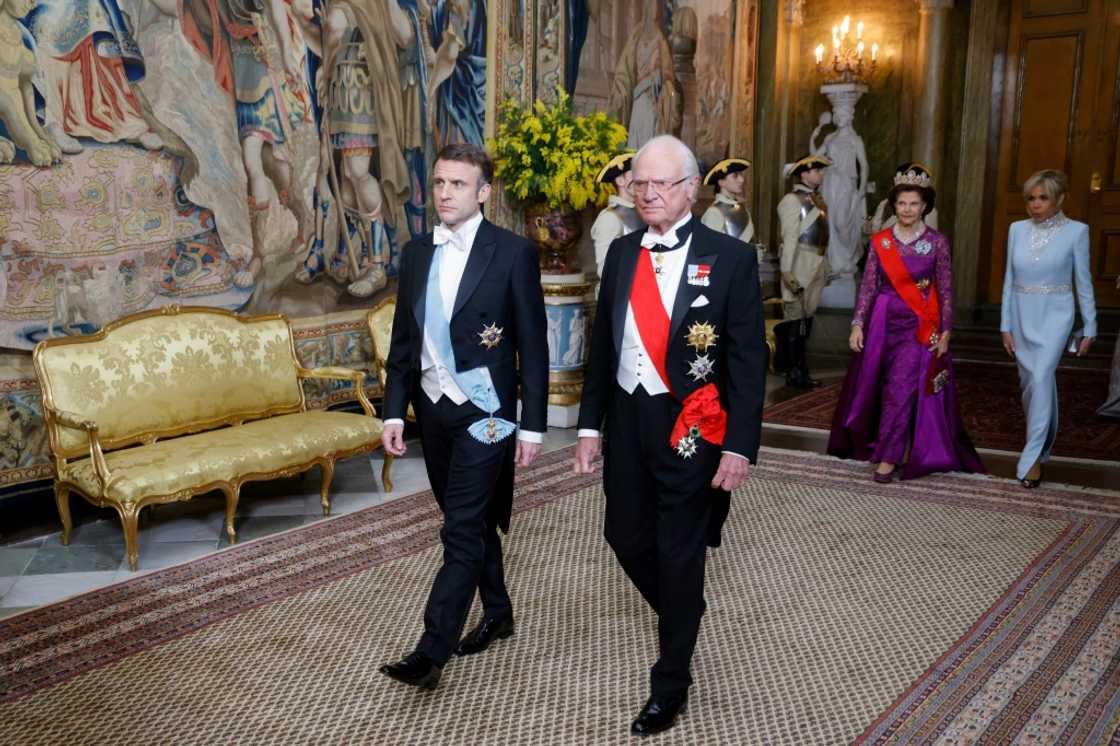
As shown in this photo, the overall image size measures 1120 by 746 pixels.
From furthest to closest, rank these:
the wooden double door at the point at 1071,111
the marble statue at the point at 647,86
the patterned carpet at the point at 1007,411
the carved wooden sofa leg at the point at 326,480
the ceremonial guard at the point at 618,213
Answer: the wooden double door at the point at 1071,111 < the marble statue at the point at 647,86 < the patterned carpet at the point at 1007,411 < the ceremonial guard at the point at 618,213 < the carved wooden sofa leg at the point at 326,480

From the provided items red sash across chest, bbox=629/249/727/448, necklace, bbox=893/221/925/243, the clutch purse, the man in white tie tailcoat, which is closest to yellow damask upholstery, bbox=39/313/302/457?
the man in white tie tailcoat

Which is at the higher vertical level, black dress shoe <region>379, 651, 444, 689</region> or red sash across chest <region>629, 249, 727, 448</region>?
red sash across chest <region>629, 249, 727, 448</region>

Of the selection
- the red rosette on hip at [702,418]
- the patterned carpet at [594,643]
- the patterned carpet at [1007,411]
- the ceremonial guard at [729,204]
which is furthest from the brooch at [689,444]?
the ceremonial guard at [729,204]

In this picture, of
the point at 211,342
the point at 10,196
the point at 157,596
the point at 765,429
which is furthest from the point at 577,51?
the point at 157,596

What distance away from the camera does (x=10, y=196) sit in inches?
182

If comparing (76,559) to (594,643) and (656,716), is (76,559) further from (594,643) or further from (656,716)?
(656,716)

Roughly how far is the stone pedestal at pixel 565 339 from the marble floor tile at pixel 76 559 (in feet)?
11.1

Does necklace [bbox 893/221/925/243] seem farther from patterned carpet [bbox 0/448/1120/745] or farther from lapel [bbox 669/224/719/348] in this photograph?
lapel [bbox 669/224/719/348]

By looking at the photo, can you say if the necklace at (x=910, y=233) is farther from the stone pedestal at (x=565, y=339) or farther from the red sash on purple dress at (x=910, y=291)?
the stone pedestal at (x=565, y=339)

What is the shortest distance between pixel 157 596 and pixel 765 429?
183 inches

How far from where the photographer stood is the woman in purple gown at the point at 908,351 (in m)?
5.67

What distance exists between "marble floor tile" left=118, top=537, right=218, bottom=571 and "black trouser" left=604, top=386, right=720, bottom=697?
8.00 feet

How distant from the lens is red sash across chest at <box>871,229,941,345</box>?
5.71 meters

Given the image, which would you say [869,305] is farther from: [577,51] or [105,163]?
[105,163]
